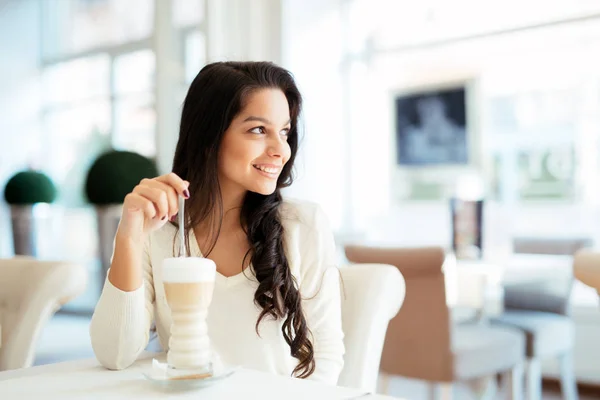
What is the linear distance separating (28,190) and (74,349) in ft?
3.83

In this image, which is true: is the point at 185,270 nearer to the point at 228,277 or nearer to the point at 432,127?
the point at 228,277

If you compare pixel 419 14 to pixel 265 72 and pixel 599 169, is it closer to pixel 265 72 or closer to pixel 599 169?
pixel 599 169

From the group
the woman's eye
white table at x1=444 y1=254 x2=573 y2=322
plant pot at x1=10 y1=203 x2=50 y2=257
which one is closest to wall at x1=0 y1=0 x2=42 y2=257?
plant pot at x1=10 y1=203 x2=50 y2=257

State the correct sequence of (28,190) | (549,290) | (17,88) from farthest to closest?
(17,88) < (28,190) < (549,290)

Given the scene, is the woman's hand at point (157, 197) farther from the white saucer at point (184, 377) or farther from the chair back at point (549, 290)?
the chair back at point (549, 290)

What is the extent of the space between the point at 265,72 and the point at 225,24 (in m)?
3.13

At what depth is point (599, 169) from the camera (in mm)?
4535

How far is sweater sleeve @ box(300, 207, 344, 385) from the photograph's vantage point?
1.32 meters

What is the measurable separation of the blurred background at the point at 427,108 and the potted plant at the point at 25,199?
0.28 metres

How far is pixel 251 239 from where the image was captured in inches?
55.6

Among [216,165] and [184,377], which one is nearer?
[184,377]

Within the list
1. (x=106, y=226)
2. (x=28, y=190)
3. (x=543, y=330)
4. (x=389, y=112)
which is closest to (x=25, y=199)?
(x=28, y=190)

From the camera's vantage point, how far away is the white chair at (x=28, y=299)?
1.64 m

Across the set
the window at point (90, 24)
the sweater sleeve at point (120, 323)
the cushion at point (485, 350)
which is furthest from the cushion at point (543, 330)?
the window at point (90, 24)
